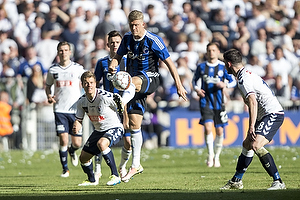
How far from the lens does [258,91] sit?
341 inches

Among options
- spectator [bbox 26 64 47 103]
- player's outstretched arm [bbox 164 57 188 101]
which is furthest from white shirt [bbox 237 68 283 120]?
spectator [bbox 26 64 47 103]

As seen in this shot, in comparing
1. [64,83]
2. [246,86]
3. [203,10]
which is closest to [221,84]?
[64,83]

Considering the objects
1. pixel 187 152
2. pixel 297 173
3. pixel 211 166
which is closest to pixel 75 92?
pixel 211 166

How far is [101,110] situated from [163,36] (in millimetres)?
11937

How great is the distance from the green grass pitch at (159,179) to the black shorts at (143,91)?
1294mm

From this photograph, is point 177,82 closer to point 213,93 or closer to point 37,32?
point 213,93

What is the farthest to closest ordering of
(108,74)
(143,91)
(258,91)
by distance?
(108,74)
(143,91)
(258,91)

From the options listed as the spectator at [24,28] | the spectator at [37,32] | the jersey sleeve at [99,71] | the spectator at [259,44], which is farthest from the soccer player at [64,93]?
the spectator at [259,44]

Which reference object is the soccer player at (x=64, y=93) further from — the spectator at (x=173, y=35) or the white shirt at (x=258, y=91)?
the spectator at (x=173, y=35)

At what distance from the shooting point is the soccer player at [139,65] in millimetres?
9625

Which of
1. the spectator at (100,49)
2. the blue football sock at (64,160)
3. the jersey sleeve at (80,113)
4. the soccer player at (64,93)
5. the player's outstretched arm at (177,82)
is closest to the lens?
the player's outstretched arm at (177,82)

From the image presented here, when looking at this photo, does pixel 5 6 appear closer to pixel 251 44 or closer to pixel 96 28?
pixel 96 28

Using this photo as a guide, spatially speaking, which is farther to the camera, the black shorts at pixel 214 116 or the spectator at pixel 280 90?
the spectator at pixel 280 90

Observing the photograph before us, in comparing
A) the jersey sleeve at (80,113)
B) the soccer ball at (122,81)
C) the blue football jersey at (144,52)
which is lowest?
the jersey sleeve at (80,113)
